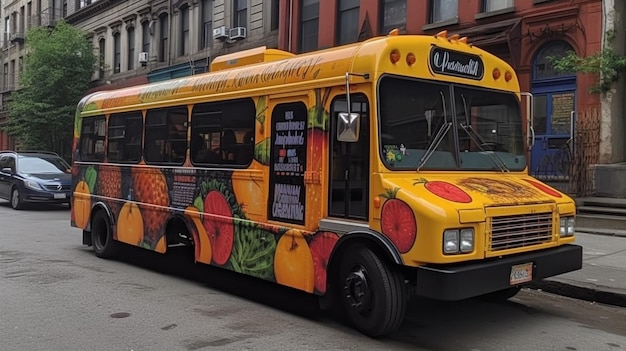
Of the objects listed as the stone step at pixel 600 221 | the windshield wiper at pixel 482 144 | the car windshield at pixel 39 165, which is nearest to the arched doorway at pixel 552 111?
the stone step at pixel 600 221

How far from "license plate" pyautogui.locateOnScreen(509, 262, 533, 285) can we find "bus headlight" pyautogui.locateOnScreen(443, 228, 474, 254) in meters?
0.60

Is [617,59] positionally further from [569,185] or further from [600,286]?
[600,286]

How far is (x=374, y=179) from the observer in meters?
5.28

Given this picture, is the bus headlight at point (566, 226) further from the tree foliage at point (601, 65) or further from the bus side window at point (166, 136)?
the tree foliage at point (601, 65)

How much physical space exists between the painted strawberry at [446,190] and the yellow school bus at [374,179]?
0.9 inches

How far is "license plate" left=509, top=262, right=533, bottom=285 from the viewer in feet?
17.1

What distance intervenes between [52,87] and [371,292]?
2744 cm

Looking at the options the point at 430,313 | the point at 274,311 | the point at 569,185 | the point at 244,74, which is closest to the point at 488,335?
the point at 430,313

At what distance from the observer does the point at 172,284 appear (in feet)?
25.2

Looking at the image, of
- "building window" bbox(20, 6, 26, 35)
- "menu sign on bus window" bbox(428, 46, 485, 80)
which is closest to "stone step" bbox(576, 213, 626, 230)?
"menu sign on bus window" bbox(428, 46, 485, 80)

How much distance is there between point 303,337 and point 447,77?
112 inches

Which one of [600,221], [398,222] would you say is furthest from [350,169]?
[600,221]

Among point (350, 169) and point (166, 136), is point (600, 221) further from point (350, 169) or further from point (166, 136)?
point (166, 136)

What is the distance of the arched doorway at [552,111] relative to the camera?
45.7 ft
